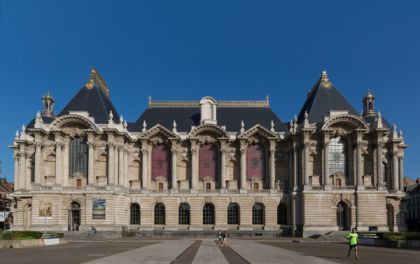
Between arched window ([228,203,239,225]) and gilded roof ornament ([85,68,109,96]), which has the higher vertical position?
gilded roof ornament ([85,68,109,96])

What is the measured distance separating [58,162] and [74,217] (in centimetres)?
776

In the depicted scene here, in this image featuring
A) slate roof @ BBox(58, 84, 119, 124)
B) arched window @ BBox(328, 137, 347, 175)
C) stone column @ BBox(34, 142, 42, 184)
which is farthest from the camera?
slate roof @ BBox(58, 84, 119, 124)

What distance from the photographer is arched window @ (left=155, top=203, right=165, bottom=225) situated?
255ft

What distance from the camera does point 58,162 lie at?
73.8 m

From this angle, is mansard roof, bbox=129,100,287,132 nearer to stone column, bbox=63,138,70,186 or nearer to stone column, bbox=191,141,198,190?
stone column, bbox=191,141,198,190

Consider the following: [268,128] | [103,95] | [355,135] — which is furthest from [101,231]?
[355,135]

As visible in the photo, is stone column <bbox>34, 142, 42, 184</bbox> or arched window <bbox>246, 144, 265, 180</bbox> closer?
stone column <bbox>34, 142, 42, 184</bbox>

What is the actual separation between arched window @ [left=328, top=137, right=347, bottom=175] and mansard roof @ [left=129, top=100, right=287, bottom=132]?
8322mm

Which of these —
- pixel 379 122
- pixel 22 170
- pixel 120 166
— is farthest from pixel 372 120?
pixel 22 170

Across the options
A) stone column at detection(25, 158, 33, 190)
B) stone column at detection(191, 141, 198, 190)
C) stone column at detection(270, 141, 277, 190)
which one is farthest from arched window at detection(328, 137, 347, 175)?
stone column at detection(25, 158, 33, 190)

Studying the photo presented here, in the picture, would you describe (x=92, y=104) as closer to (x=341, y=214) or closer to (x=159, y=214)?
(x=159, y=214)

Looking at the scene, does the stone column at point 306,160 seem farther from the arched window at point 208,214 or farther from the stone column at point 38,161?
the stone column at point 38,161

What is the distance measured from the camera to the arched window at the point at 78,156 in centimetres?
7500

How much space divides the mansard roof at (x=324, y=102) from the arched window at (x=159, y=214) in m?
24.1
